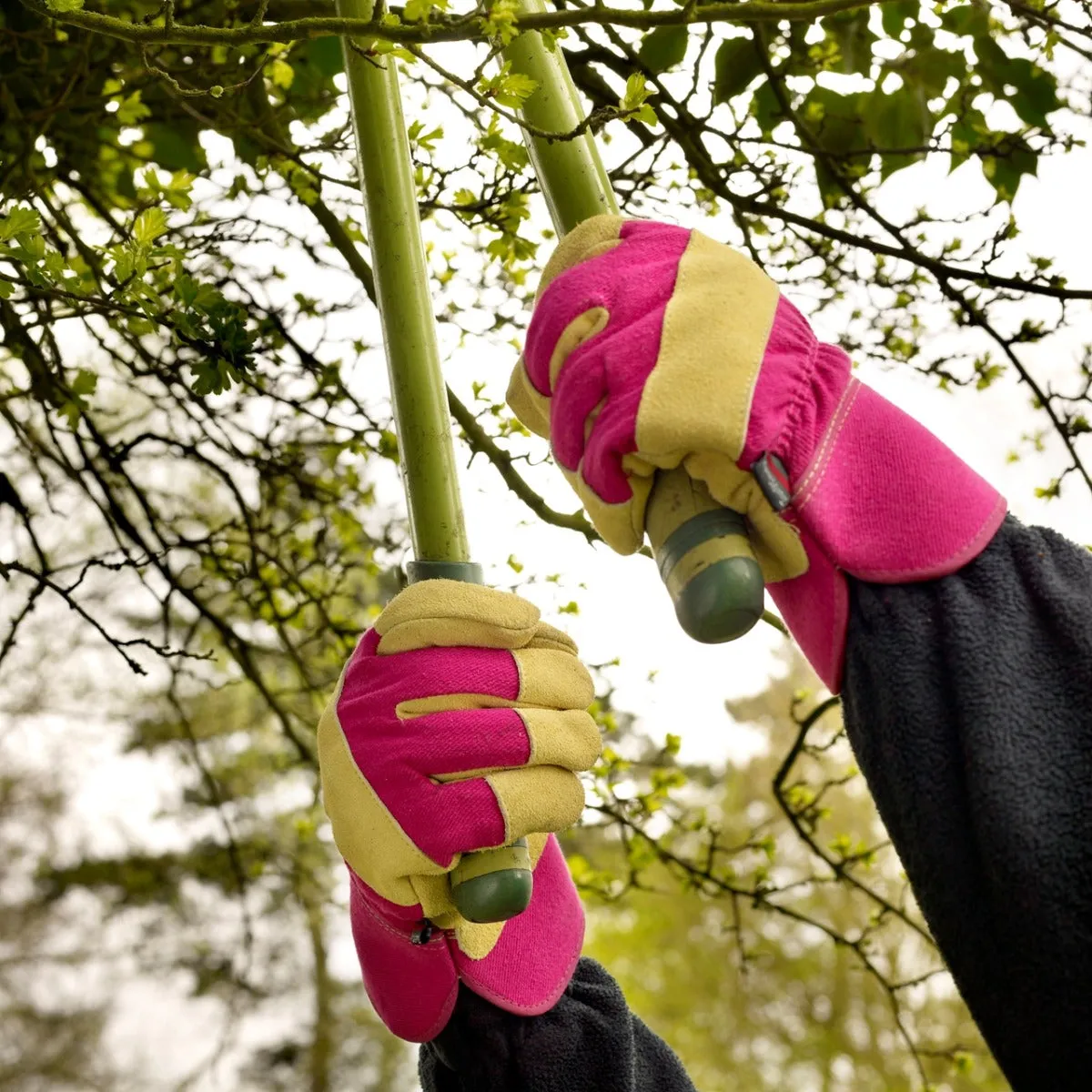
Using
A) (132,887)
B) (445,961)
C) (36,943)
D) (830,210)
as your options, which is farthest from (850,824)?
(445,961)

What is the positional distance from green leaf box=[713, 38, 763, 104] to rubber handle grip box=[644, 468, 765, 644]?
105cm

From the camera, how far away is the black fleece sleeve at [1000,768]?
1.57 ft

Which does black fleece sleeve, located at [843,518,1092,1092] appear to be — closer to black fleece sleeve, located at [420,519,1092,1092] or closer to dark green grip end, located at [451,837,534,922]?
black fleece sleeve, located at [420,519,1092,1092]

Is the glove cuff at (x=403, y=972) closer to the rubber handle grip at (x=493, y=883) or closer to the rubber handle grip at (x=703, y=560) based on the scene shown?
the rubber handle grip at (x=493, y=883)

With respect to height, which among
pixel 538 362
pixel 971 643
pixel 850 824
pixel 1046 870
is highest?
pixel 850 824

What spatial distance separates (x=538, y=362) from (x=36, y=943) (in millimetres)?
6355

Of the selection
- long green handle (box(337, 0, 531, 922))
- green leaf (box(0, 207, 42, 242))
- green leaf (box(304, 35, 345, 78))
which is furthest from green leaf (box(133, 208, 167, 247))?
green leaf (box(304, 35, 345, 78))

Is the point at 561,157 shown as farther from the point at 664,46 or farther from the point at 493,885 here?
the point at 664,46

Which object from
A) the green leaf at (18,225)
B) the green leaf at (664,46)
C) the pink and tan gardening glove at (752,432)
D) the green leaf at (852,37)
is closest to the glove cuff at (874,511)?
the pink and tan gardening glove at (752,432)

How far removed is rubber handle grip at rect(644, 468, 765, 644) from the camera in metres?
0.52

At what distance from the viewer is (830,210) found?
1.69 m

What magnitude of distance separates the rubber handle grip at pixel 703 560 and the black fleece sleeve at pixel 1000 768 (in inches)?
2.9

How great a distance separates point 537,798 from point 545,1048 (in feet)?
0.80

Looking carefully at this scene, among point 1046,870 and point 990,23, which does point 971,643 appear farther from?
point 990,23
